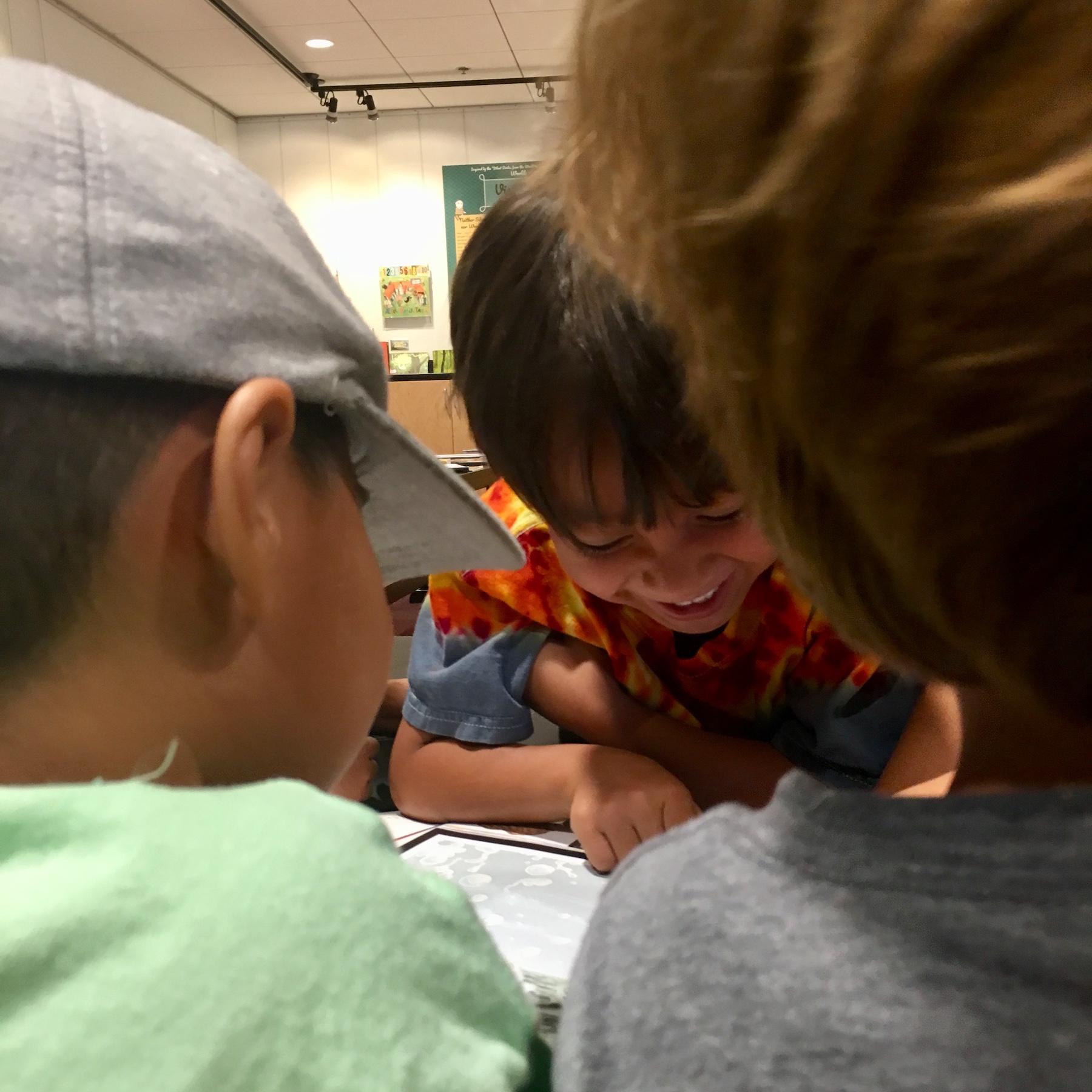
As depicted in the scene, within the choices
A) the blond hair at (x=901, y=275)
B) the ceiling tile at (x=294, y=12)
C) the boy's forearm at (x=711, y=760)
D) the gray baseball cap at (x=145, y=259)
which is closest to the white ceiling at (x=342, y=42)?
the ceiling tile at (x=294, y=12)

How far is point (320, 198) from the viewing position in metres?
5.27

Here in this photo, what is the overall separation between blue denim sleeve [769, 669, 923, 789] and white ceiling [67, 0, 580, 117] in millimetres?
3545

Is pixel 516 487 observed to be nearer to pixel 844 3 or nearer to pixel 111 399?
pixel 111 399

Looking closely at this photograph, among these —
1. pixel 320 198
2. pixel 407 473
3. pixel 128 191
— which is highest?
pixel 320 198

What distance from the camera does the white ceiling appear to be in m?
3.89

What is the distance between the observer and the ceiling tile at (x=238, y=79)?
4512mm

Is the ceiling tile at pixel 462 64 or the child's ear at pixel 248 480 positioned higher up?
the ceiling tile at pixel 462 64

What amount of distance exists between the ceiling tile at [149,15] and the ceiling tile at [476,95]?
4.03 ft

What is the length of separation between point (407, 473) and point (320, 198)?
5.26m

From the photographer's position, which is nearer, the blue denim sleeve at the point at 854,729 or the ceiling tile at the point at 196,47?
the blue denim sleeve at the point at 854,729

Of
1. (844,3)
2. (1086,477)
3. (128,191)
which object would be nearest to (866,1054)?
(1086,477)

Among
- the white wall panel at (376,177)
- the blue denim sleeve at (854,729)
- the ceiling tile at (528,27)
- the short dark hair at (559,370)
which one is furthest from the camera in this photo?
the white wall panel at (376,177)

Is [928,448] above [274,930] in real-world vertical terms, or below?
above

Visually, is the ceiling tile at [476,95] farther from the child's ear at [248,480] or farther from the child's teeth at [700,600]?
the child's ear at [248,480]
